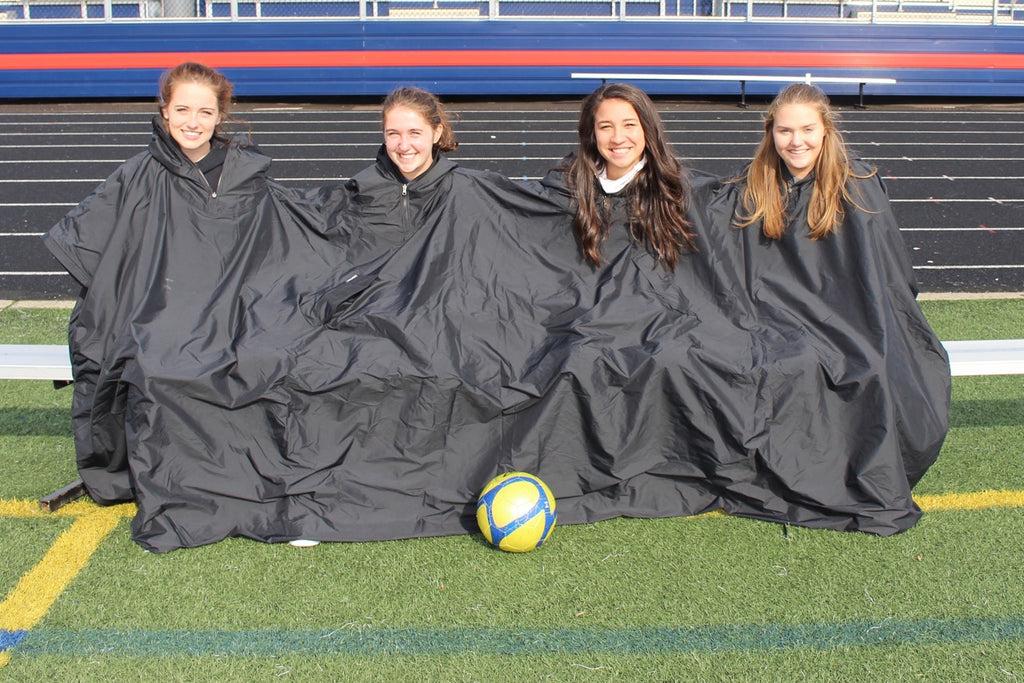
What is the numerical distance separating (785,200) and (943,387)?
891 mm

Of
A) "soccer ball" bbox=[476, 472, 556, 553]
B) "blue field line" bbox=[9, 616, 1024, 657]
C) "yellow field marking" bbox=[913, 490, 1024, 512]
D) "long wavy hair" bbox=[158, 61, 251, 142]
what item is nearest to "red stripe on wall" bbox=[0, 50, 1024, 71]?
"long wavy hair" bbox=[158, 61, 251, 142]

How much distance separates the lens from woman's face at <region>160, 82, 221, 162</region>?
11.3 ft

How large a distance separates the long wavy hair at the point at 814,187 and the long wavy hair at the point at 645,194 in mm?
257

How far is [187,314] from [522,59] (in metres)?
15.4

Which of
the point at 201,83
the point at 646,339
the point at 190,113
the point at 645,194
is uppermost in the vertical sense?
the point at 201,83

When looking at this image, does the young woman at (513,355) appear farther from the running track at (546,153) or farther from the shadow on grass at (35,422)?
the running track at (546,153)

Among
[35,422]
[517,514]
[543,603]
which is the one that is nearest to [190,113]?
[35,422]

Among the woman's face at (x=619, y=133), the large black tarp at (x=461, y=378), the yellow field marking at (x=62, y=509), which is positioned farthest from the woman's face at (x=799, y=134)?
the yellow field marking at (x=62, y=509)

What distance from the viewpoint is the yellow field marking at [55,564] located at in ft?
9.30

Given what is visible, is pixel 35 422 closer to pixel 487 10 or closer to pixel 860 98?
pixel 487 10

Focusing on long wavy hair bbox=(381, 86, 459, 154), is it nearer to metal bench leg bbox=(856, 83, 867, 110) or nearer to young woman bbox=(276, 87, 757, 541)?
young woman bbox=(276, 87, 757, 541)

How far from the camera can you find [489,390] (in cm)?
330

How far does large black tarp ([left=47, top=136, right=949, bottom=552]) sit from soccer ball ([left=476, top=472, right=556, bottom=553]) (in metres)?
0.19

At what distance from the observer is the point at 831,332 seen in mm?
3396
